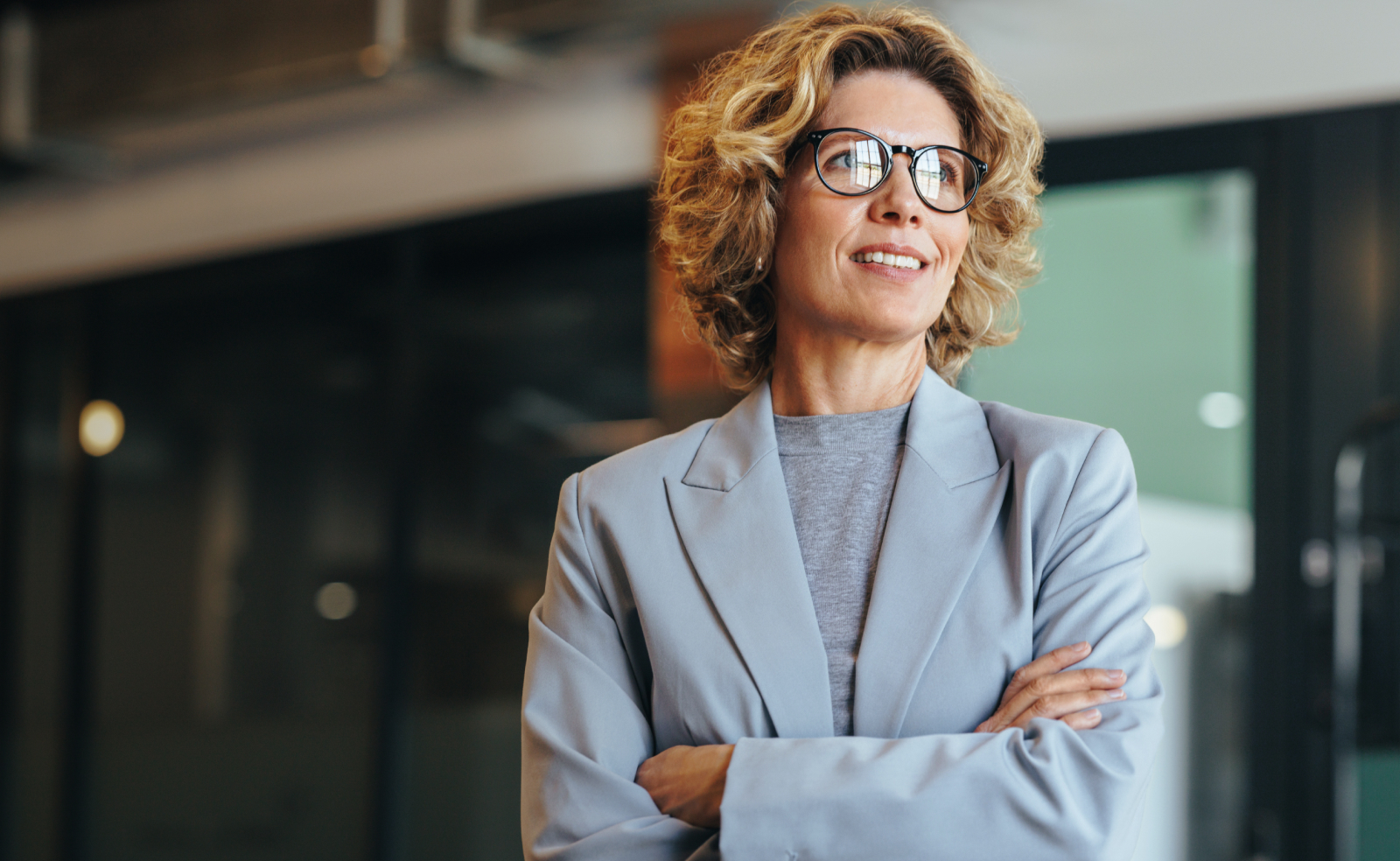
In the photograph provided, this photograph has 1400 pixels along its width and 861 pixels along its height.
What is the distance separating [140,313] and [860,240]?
464cm

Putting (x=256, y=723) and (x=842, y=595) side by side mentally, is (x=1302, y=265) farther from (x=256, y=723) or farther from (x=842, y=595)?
(x=256, y=723)

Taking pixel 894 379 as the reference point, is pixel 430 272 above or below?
above

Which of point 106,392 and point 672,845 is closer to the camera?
point 672,845

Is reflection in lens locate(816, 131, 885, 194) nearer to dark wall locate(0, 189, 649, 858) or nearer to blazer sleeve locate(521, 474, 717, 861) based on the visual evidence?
blazer sleeve locate(521, 474, 717, 861)

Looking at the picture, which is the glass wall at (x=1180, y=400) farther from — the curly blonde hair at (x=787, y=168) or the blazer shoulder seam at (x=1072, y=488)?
the blazer shoulder seam at (x=1072, y=488)

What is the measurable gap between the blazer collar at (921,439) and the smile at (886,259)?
6.5 inches

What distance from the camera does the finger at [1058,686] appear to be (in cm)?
136

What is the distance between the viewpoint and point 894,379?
63.2 inches

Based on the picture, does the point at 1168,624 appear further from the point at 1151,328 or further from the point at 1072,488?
the point at 1072,488

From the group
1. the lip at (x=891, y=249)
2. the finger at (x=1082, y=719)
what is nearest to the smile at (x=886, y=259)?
the lip at (x=891, y=249)

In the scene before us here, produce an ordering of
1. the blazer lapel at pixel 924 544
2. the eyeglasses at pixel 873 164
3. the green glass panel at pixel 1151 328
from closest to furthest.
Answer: the blazer lapel at pixel 924 544
the eyeglasses at pixel 873 164
the green glass panel at pixel 1151 328

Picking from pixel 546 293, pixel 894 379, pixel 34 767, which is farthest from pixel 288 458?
pixel 894 379

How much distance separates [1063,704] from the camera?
135 centimetres

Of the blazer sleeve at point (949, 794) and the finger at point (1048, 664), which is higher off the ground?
the finger at point (1048, 664)
